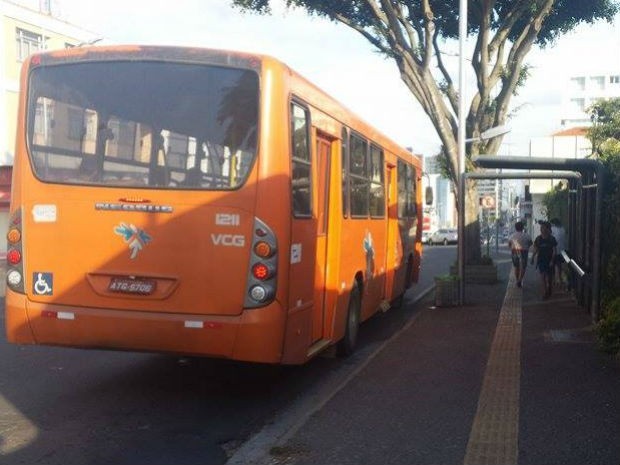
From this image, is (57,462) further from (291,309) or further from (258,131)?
(258,131)

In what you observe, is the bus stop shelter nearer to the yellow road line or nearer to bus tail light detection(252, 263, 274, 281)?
the yellow road line

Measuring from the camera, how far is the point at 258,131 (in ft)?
21.9

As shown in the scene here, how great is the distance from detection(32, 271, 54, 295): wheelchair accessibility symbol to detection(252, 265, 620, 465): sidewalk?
2.50 metres

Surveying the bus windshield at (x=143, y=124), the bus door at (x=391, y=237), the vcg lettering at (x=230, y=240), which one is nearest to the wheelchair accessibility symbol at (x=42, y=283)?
the bus windshield at (x=143, y=124)

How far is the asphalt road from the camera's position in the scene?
19.4 feet

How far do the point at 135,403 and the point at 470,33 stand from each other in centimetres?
Answer: 1864

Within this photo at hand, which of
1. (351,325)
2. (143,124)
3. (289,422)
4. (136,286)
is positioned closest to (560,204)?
(351,325)

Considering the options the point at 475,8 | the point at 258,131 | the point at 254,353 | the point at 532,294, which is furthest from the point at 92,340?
the point at 475,8

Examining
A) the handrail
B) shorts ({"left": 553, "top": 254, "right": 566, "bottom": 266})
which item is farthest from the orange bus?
shorts ({"left": 553, "top": 254, "right": 566, "bottom": 266})

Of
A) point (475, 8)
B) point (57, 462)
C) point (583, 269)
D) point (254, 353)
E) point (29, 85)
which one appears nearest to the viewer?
point (57, 462)

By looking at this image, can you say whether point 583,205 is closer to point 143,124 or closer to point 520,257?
point 520,257

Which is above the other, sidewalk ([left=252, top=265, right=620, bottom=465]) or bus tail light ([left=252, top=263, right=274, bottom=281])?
bus tail light ([left=252, top=263, right=274, bottom=281])

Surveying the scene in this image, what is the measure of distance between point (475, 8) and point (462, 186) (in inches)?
287

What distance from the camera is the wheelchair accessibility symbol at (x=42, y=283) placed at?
6922 mm
